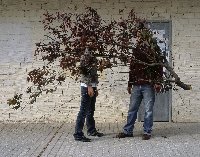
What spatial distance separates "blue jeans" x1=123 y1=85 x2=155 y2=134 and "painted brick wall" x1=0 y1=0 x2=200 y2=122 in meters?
1.59

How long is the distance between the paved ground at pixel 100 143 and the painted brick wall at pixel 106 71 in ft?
1.59

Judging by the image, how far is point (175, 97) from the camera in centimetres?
1034

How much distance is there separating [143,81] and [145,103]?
502mm

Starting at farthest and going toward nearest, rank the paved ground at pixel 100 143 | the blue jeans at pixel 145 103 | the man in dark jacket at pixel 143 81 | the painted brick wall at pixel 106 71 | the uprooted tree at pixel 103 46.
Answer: the painted brick wall at pixel 106 71
the blue jeans at pixel 145 103
the paved ground at pixel 100 143
the man in dark jacket at pixel 143 81
the uprooted tree at pixel 103 46

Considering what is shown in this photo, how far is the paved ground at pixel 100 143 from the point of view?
743 centimetres

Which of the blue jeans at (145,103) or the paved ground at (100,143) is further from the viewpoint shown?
the blue jeans at (145,103)

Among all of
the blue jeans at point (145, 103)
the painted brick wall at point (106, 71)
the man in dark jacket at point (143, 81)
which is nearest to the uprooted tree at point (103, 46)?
the man in dark jacket at point (143, 81)

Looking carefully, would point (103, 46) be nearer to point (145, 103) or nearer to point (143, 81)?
point (143, 81)

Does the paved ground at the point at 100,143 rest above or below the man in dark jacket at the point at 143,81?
below

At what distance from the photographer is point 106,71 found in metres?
10.3

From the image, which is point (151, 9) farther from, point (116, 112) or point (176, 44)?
point (116, 112)

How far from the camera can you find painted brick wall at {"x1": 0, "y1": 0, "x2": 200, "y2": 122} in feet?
33.8

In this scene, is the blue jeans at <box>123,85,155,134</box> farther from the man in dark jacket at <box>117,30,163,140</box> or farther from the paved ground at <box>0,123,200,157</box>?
the paved ground at <box>0,123,200,157</box>

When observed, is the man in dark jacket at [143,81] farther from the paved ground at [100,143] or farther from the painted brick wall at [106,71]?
the painted brick wall at [106,71]
